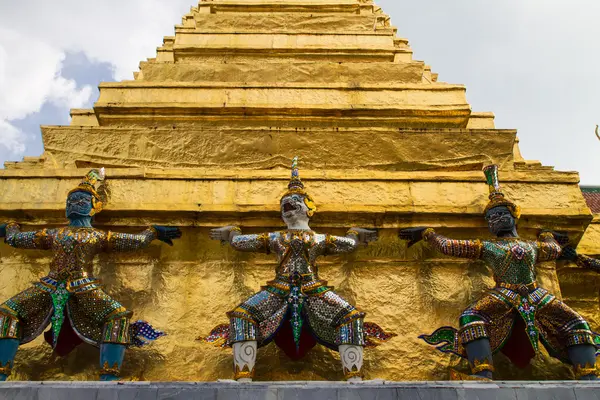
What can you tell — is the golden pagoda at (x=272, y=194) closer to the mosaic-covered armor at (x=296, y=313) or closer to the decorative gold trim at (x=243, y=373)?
the mosaic-covered armor at (x=296, y=313)

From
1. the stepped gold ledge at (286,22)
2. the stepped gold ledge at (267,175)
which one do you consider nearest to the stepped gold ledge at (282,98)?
the stepped gold ledge at (267,175)

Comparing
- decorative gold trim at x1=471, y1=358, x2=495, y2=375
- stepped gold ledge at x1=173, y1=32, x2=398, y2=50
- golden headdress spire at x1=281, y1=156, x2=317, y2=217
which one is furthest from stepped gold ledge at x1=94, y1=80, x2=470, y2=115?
decorative gold trim at x1=471, y1=358, x2=495, y2=375

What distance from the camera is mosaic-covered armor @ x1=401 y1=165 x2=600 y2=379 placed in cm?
513

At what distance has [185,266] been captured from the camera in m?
6.27

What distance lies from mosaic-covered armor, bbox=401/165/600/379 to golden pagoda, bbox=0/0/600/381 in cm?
40

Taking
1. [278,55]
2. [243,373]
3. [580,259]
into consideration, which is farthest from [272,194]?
[278,55]

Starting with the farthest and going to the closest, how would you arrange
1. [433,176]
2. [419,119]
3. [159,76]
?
[159,76] < [419,119] < [433,176]

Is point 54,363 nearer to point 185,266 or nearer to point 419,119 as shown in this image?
point 185,266

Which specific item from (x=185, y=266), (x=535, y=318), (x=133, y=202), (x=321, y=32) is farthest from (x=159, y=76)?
(x=535, y=318)

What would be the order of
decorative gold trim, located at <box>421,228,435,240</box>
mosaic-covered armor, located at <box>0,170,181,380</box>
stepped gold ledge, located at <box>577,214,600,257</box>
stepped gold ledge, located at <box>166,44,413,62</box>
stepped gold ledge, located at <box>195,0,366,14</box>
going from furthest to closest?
stepped gold ledge, located at <box>195,0,366,14</box> → stepped gold ledge, located at <box>166,44,413,62</box> → stepped gold ledge, located at <box>577,214,600,257</box> → decorative gold trim, located at <box>421,228,435,240</box> → mosaic-covered armor, located at <box>0,170,181,380</box>

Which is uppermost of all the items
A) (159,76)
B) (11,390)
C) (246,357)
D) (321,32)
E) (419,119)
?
(321,32)

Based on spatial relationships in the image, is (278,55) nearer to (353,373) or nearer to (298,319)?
(298,319)

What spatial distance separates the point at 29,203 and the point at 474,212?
16.7ft

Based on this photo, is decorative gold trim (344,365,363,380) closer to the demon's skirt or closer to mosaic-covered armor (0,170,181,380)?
the demon's skirt
